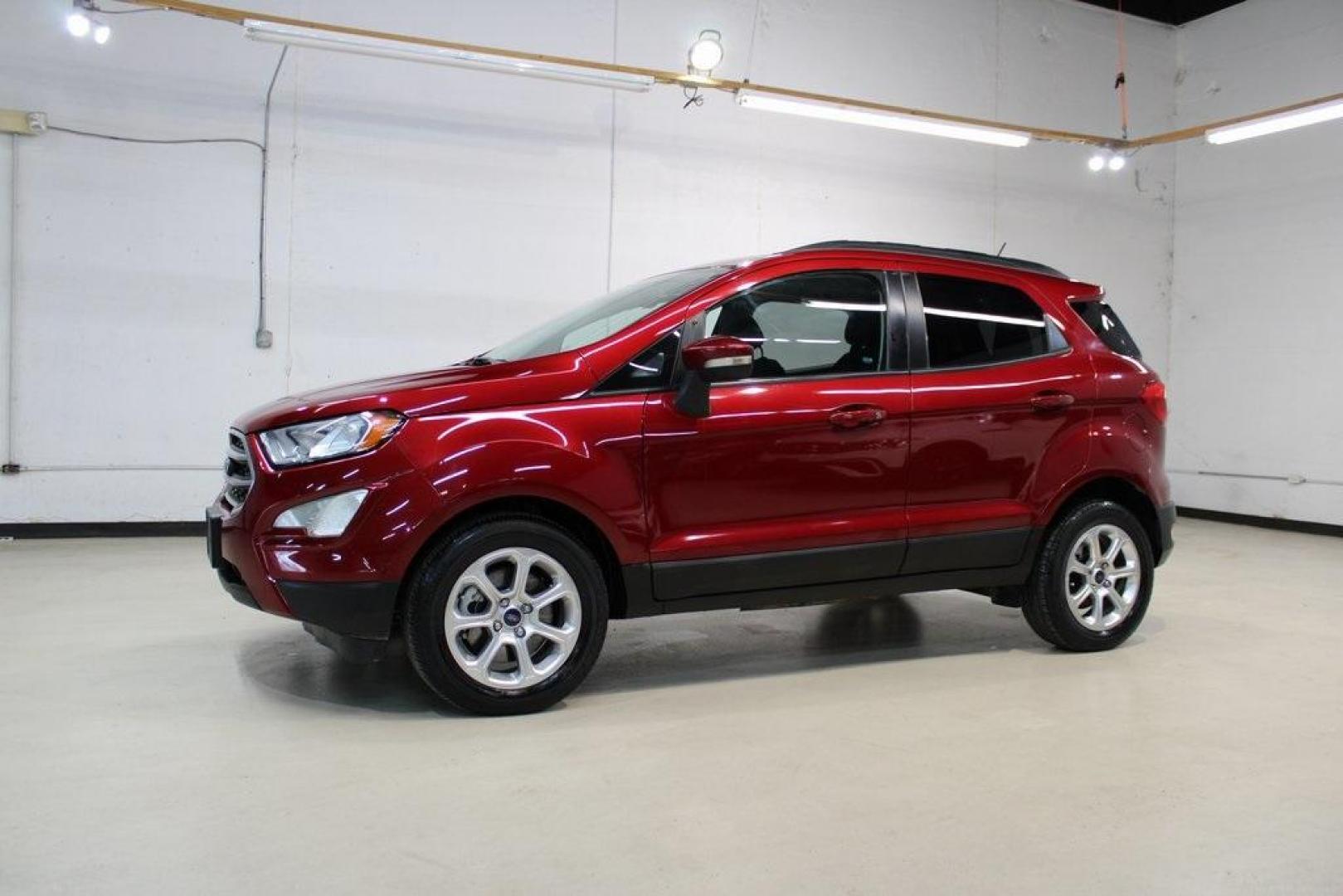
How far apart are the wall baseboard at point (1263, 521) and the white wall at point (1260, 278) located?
0.20 feet

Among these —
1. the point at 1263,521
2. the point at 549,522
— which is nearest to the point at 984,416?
the point at 549,522

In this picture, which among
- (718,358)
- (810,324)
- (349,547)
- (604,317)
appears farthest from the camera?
(604,317)

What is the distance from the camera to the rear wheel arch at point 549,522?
3.39 meters

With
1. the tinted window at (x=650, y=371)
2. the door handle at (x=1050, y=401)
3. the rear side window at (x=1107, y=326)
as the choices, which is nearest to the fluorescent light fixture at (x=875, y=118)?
the rear side window at (x=1107, y=326)

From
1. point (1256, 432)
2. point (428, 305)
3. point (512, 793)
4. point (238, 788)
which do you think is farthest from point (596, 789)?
point (1256, 432)

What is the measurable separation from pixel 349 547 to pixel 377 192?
488 centimetres

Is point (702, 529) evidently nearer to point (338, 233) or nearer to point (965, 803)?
point (965, 803)

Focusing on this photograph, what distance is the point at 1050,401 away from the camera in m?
4.22

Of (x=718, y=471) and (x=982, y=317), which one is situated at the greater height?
(x=982, y=317)

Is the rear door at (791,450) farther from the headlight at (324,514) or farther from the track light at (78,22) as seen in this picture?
the track light at (78,22)

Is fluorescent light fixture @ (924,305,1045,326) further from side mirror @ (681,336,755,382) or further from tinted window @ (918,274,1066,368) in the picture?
side mirror @ (681,336,755,382)

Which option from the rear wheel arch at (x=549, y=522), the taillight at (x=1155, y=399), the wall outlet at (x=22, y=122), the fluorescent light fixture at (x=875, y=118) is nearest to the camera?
the rear wheel arch at (x=549, y=522)

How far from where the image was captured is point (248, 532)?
337cm

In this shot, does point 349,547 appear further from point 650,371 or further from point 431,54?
point 431,54
